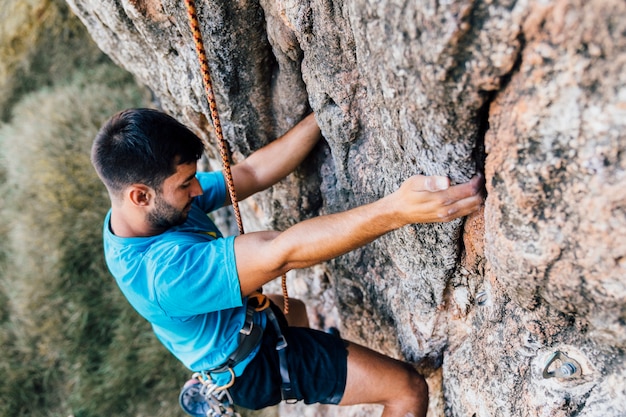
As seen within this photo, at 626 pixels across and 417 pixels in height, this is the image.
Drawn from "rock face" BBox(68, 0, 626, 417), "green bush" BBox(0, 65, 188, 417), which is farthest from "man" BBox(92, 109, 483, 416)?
"green bush" BBox(0, 65, 188, 417)

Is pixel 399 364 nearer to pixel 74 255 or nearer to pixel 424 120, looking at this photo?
pixel 424 120

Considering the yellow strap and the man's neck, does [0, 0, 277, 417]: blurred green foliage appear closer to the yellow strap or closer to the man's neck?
the yellow strap

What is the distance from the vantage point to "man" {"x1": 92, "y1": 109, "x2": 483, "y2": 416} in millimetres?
1888

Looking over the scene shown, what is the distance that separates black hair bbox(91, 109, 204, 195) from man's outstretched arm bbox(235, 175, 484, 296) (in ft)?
1.47

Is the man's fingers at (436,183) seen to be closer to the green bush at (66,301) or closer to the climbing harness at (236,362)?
the climbing harness at (236,362)

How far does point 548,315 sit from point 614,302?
30 centimetres

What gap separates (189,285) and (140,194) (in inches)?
17.1

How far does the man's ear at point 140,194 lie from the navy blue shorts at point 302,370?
868 mm

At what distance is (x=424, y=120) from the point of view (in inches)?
63.3

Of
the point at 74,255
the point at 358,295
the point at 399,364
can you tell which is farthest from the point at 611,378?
the point at 74,255

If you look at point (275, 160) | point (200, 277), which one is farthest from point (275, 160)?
point (200, 277)

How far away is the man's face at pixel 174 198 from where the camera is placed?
7.23 ft

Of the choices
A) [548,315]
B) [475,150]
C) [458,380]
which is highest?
[475,150]

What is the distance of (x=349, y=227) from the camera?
1.87m
